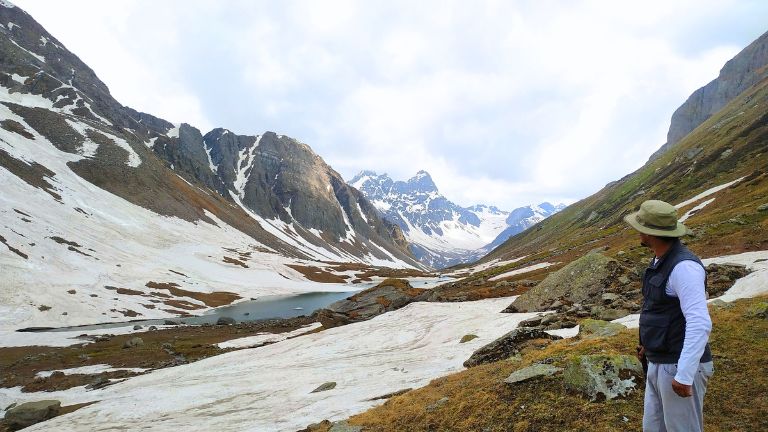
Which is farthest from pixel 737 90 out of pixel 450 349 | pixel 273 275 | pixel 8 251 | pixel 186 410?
pixel 8 251

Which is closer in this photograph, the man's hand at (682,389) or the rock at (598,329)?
the man's hand at (682,389)

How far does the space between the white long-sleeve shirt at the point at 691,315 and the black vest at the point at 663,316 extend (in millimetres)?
183

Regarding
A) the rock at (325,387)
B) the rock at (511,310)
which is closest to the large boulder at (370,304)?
the rock at (511,310)

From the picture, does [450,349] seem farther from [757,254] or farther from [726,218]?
[726,218]

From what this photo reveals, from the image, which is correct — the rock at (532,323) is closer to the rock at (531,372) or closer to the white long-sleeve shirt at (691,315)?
the rock at (531,372)

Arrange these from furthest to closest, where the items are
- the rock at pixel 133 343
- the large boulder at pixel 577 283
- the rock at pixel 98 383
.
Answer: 1. the rock at pixel 133 343
2. the rock at pixel 98 383
3. the large boulder at pixel 577 283

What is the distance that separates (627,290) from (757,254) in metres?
8.97

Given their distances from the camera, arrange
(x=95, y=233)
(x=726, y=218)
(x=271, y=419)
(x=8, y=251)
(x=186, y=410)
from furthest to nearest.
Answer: (x=95, y=233), (x=8, y=251), (x=726, y=218), (x=186, y=410), (x=271, y=419)

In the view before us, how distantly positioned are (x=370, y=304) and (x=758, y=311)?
43.5 metres

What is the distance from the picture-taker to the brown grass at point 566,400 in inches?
375

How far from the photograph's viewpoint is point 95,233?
4341 inches

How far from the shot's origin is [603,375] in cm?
1108

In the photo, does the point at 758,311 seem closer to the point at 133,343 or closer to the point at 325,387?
the point at 325,387

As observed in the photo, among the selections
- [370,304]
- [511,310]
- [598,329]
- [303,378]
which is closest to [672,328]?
[598,329]
